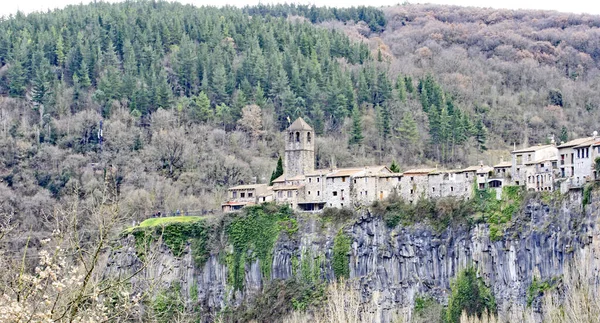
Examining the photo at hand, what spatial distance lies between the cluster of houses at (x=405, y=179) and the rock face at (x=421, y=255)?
1646 mm

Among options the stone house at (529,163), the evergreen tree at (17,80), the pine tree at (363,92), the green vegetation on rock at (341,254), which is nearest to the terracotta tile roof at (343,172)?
the green vegetation on rock at (341,254)

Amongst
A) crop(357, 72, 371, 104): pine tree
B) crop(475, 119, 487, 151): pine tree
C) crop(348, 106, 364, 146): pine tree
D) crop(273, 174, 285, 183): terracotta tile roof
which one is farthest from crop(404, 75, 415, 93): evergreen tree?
crop(273, 174, 285, 183): terracotta tile roof

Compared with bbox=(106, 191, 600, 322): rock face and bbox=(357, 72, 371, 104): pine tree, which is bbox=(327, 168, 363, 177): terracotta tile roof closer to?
bbox=(106, 191, 600, 322): rock face

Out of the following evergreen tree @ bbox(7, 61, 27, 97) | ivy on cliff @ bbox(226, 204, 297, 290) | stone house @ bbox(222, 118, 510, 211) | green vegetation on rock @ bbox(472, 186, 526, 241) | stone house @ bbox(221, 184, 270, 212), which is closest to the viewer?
green vegetation on rock @ bbox(472, 186, 526, 241)

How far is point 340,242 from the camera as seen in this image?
76375 mm

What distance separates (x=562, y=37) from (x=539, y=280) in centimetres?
10497

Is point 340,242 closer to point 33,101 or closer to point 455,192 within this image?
point 455,192

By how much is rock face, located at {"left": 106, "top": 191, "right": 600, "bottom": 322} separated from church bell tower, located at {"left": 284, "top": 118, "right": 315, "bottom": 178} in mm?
6473

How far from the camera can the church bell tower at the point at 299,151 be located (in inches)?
3324

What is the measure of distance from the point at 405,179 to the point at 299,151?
10941 millimetres

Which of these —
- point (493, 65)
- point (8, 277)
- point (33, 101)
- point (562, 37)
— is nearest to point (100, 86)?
point (33, 101)

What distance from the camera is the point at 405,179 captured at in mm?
77562

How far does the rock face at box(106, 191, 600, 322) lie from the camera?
67312mm

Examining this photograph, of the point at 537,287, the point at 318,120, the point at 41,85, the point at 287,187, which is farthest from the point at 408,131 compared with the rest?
the point at 537,287
